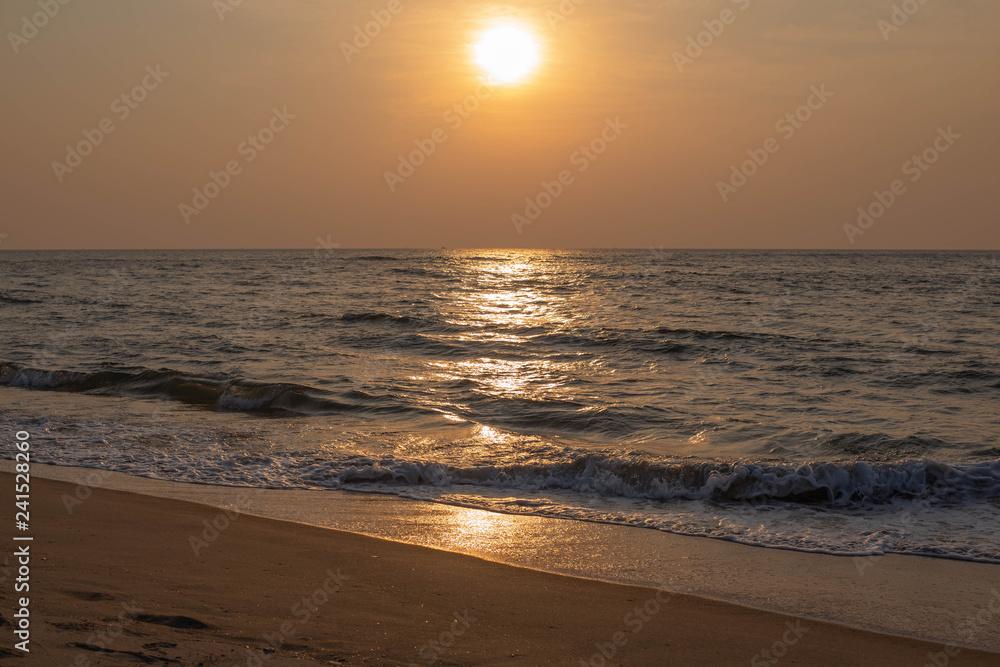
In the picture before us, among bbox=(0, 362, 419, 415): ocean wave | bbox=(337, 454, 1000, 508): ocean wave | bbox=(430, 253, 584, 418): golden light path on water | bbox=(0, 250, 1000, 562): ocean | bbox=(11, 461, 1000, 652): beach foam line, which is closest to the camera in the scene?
bbox=(11, 461, 1000, 652): beach foam line

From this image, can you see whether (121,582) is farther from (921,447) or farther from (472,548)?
(921,447)

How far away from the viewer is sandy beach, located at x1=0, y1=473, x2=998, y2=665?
11.7 ft

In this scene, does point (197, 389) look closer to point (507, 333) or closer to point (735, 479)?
point (507, 333)

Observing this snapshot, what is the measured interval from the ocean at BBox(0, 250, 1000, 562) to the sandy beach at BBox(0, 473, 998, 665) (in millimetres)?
2035

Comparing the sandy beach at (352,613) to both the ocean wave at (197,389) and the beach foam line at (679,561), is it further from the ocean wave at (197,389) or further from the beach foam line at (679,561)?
the ocean wave at (197,389)

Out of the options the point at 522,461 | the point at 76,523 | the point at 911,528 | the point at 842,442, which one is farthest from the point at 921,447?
the point at 76,523

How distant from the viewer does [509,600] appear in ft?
15.4

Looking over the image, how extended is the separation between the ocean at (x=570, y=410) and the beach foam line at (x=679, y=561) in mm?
379

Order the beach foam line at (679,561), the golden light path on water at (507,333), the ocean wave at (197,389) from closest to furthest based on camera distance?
the beach foam line at (679,561) → the ocean wave at (197,389) → the golden light path on water at (507,333)

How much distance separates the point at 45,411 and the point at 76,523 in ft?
24.4

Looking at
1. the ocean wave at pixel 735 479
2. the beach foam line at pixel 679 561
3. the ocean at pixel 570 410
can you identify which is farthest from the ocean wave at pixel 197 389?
the beach foam line at pixel 679 561

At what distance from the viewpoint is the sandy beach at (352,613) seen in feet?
11.7

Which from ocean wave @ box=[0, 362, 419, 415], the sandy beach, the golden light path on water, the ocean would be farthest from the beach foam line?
ocean wave @ box=[0, 362, 419, 415]

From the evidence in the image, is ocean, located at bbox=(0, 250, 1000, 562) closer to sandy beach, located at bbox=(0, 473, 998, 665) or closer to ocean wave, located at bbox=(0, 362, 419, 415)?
ocean wave, located at bbox=(0, 362, 419, 415)
